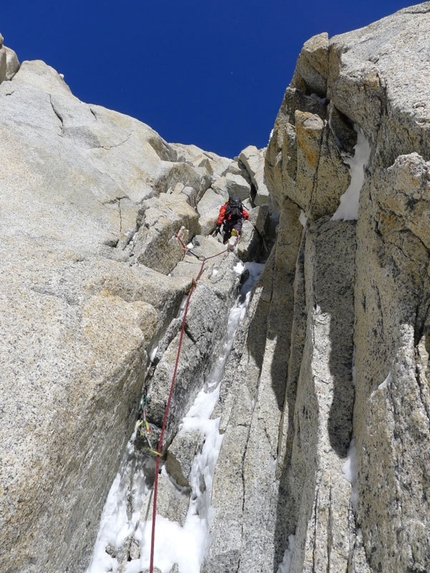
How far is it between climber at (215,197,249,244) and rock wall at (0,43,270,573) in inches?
33.8

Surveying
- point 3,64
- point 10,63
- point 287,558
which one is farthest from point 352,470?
point 10,63

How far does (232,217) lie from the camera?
779 inches

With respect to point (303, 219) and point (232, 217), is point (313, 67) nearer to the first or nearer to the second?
point (303, 219)

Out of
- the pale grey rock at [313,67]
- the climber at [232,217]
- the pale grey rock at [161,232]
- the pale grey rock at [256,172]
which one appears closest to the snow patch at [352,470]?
the pale grey rock at [161,232]

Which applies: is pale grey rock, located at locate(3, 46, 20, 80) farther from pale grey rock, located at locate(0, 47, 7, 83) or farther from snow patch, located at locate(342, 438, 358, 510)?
snow patch, located at locate(342, 438, 358, 510)

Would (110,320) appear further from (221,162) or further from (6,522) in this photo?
(221,162)

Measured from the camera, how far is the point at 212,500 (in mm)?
8109

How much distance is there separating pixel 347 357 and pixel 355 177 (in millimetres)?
4548

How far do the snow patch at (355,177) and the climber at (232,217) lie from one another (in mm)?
9390

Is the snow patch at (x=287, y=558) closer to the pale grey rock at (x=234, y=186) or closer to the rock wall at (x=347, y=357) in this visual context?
the rock wall at (x=347, y=357)

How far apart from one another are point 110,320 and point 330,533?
564cm

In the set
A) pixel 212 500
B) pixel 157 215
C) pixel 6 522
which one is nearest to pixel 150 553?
pixel 212 500

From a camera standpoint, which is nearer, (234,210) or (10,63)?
(234,210)

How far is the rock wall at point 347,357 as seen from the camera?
520cm
